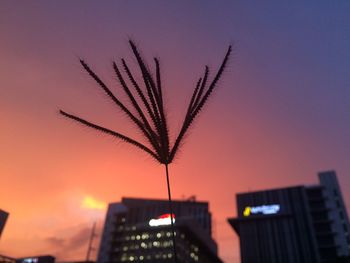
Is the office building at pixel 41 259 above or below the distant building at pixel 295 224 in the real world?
below

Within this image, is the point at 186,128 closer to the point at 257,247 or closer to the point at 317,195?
the point at 257,247

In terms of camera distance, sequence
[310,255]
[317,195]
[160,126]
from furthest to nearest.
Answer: [317,195], [310,255], [160,126]

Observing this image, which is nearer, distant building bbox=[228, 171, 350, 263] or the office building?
distant building bbox=[228, 171, 350, 263]

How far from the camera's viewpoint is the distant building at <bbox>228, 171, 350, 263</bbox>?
146500mm

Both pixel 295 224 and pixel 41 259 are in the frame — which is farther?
pixel 41 259

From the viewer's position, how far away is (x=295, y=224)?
154 metres

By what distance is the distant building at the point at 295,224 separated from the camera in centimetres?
14650

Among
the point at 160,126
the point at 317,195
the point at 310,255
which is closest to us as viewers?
the point at 160,126

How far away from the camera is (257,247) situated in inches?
6038

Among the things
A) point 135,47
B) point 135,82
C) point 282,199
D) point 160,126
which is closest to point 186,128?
point 160,126

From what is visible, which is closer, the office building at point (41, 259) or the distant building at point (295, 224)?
the distant building at point (295, 224)

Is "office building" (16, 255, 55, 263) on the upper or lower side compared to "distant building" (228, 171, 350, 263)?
lower

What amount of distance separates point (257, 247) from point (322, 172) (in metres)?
44.5

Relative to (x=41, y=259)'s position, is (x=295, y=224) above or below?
above
